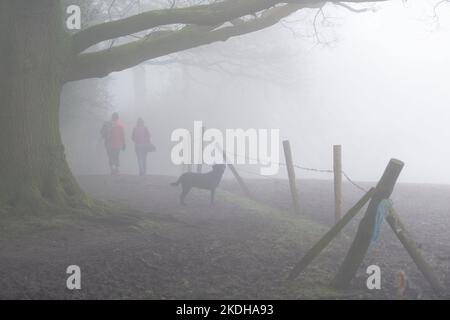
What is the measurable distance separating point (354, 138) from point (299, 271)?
139 ft

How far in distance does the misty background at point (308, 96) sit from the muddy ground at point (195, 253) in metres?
13.7

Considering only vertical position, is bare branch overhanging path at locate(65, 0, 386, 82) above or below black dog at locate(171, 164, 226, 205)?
above

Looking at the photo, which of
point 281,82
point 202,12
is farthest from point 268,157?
point 202,12

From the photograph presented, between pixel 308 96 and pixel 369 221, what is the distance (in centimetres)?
4117

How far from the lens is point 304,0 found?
33.6ft

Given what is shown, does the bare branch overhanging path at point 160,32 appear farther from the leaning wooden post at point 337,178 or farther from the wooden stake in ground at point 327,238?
the wooden stake in ground at point 327,238

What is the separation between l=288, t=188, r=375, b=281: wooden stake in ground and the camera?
7.04 m

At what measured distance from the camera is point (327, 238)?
285 inches

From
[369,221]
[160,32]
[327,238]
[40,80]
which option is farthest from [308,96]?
[369,221]

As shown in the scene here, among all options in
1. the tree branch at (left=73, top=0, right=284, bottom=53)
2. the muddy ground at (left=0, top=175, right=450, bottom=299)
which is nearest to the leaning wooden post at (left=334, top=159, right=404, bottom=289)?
the muddy ground at (left=0, top=175, right=450, bottom=299)

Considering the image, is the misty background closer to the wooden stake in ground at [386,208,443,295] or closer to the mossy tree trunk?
the mossy tree trunk

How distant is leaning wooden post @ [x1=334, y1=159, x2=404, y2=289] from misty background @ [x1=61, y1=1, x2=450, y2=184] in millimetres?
18197

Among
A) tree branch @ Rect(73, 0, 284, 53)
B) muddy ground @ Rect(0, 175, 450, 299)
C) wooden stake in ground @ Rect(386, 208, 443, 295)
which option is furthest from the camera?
tree branch @ Rect(73, 0, 284, 53)
